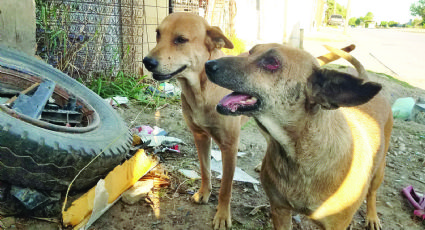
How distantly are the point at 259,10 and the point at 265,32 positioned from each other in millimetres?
1151

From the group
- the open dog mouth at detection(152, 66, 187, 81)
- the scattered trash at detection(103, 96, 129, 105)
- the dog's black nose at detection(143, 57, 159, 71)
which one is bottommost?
the scattered trash at detection(103, 96, 129, 105)

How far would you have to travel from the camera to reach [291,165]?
1.95 metres

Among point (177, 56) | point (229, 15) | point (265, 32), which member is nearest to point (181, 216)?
point (177, 56)

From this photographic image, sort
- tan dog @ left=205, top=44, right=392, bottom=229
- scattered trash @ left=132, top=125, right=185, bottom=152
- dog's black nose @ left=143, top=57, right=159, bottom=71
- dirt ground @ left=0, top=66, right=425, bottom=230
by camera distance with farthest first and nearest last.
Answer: scattered trash @ left=132, top=125, right=185, bottom=152, dog's black nose @ left=143, top=57, right=159, bottom=71, dirt ground @ left=0, top=66, right=425, bottom=230, tan dog @ left=205, top=44, right=392, bottom=229

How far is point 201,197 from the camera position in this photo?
292cm

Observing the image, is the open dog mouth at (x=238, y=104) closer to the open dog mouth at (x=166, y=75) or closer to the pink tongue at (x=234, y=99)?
the pink tongue at (x=234, y=99)

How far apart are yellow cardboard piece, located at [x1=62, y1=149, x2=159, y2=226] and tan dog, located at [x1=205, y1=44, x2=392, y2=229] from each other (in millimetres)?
1105

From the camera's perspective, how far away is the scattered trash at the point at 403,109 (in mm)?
5836

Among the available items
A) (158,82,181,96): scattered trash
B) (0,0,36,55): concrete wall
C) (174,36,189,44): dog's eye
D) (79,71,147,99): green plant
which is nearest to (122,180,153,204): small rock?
(174,36,189,44): dog's eye

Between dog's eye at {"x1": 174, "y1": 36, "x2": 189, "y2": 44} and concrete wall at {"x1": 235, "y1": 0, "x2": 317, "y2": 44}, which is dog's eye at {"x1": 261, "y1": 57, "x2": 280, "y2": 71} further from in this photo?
concrete wall at {"x1": 235, "y1": 0, "x2": 317, "y2": 44}

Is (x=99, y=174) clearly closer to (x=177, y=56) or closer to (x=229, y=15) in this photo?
(x=177, y=56)

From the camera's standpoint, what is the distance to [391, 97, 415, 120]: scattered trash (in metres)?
5.84

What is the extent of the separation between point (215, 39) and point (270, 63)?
3.63 ft

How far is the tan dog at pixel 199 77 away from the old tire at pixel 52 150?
2.16ft
